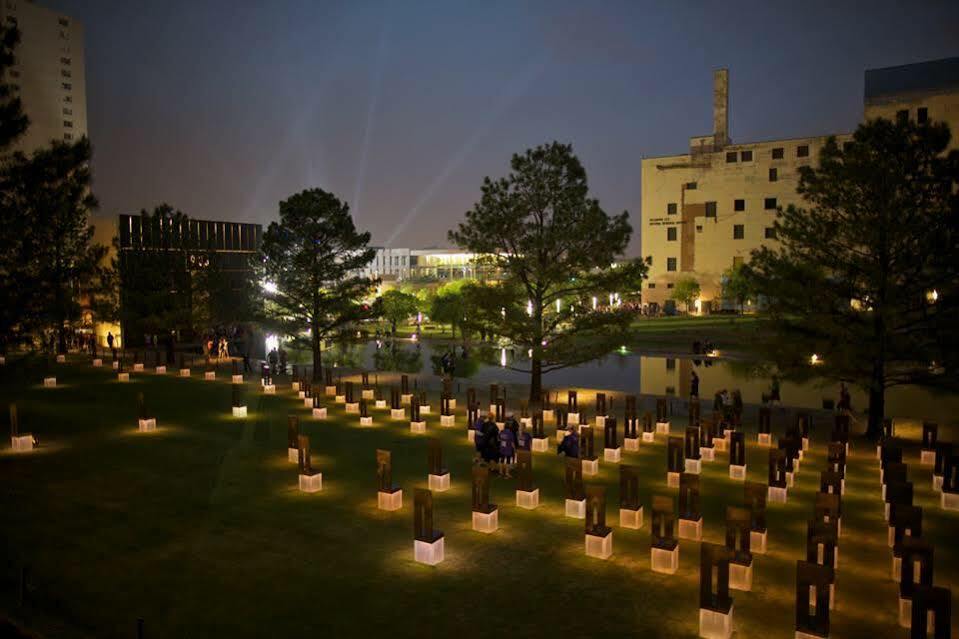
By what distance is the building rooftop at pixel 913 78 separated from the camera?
57281 mm

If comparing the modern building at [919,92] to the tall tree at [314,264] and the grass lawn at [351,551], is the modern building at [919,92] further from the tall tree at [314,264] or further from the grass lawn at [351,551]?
the grass lawn at [351,551]

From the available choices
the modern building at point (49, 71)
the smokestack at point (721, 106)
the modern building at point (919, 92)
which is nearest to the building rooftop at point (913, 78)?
the modern building at point (919, 92)

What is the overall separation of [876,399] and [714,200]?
54815mm

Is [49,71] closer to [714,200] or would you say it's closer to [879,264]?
[714,200]

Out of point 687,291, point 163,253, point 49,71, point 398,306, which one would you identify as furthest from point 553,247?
point 49,71

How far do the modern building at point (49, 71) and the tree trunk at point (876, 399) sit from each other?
7810cm

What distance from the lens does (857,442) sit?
19328 mm

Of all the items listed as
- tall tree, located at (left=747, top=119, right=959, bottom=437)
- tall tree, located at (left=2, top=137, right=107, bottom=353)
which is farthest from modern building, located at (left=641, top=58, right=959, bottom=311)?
tall tree, located at (left=2, top=137, right=107, bottom=353)

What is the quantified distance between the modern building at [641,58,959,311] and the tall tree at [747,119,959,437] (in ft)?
149

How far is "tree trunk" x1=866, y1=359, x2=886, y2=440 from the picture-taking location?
60.8ft

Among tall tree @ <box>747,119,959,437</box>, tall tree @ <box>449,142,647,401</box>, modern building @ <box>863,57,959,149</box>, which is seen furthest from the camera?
modern building @ <box>863,57,959,149</box>

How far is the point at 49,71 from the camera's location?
80625 mm

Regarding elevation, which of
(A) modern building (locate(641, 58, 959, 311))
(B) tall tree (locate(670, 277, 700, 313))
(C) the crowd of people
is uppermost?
(A) modern building (locate(641, 58, 959, 311))

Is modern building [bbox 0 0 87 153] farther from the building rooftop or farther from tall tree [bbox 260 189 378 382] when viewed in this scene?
the building rooftop
